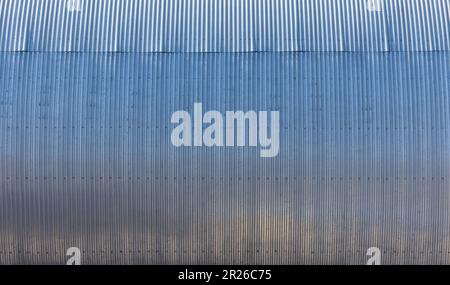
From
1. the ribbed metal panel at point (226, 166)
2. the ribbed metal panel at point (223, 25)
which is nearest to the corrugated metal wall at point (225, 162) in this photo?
the ribbed metal panel at point (226, 166)

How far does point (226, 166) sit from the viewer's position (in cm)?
Answer: 785

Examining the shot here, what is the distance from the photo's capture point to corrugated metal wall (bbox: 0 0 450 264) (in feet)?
25.6

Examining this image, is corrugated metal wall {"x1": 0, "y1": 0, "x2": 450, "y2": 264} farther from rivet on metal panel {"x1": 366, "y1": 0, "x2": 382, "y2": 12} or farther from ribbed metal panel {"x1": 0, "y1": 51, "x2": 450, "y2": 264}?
rivet on metal panel {"x1": 366, "y1": 0, "x2": 382, "y2": 12}

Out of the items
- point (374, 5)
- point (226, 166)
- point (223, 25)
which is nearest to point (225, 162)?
point (226, 166)

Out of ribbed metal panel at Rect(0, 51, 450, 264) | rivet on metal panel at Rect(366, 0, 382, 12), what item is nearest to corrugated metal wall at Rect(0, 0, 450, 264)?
ribbed metal panel at Rect(0, 51, 450, 264)

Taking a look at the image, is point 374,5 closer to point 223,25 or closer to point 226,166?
point 223,25

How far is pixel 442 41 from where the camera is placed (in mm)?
8227

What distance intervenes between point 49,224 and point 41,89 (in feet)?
7.20

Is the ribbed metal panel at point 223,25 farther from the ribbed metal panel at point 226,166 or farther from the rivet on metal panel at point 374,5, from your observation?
the ribbed metal panel at point 226,166

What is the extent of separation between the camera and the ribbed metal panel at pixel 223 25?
8.23 m

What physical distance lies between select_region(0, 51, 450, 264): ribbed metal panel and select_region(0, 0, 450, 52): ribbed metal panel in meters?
0.35

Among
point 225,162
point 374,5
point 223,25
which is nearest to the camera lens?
point 225,162

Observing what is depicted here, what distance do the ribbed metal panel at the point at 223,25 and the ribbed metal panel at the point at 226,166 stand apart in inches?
13.9

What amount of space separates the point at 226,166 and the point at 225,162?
0.07 metres
